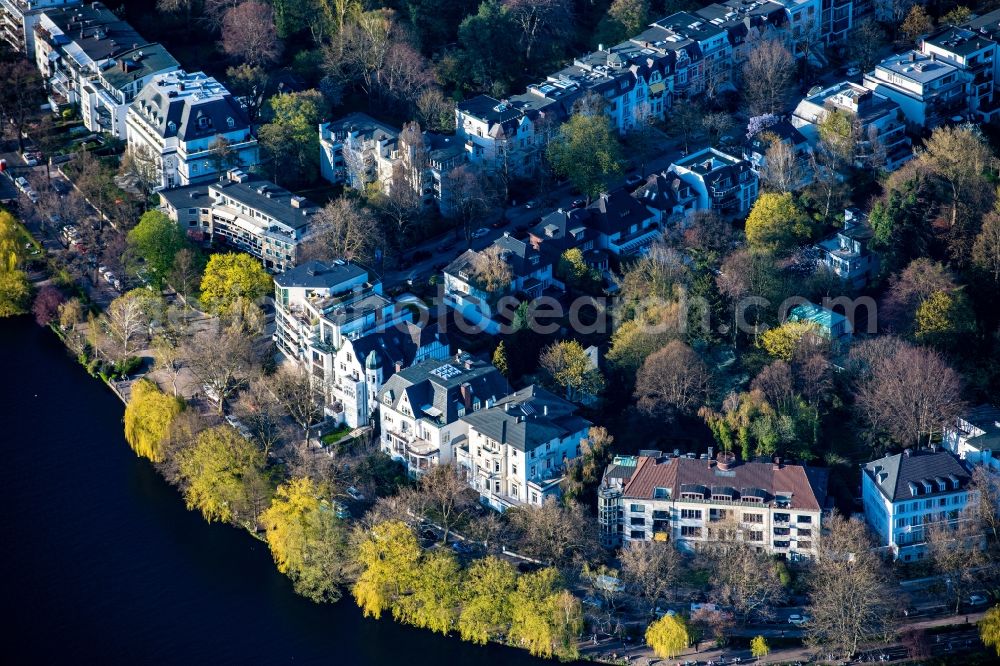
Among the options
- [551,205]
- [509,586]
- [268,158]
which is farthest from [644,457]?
[268,158]

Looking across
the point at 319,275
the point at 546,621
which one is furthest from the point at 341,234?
the point at 546,621

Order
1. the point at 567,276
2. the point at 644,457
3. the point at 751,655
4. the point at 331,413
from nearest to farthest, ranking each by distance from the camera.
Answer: the point at 751,655
the point at 644,457
the point at 331,413
the point at 567,276

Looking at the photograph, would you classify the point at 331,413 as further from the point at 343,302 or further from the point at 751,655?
the point at 751,655

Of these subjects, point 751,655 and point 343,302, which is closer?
point 751,655

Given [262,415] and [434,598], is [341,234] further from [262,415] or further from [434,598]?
[434,598]

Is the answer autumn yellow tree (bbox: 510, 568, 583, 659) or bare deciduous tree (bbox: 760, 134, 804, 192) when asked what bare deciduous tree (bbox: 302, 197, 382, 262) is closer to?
bare deciduous tree (bbox: 760, 134, 804, 192)

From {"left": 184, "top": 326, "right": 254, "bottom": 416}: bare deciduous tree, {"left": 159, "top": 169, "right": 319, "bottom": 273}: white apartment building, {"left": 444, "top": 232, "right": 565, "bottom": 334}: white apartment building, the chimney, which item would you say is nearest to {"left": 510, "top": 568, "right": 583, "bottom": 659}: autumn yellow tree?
the chimney
